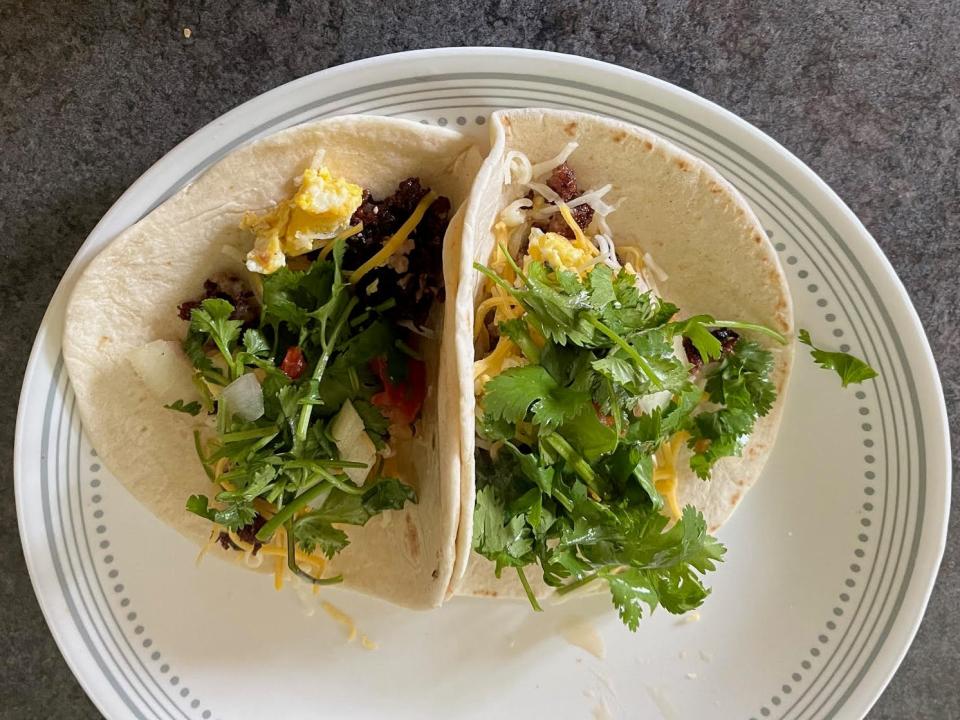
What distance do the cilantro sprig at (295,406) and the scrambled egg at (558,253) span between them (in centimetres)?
47

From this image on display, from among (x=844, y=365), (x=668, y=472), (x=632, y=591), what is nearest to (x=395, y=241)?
(x=668, y=472)

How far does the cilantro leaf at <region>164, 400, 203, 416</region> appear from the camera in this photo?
200cm

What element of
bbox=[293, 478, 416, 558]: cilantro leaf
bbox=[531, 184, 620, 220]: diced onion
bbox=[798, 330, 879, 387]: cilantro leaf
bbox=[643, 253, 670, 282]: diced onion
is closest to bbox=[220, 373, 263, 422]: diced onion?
bbox=[293, 478, 416, 558]: cilantro leaf

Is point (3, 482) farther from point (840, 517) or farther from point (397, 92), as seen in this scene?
point (840, 517)

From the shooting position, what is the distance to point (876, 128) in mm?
2229

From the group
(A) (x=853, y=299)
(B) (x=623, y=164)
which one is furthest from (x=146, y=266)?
(A) (x=853, y=299)

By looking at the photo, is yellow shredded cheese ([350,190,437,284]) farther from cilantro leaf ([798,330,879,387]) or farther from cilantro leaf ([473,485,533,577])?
cilantro leaf ([798,330,879,387])

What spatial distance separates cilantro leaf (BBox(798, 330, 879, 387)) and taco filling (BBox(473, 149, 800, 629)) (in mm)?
131

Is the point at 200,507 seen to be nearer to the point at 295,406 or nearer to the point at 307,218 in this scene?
the point at 295,406

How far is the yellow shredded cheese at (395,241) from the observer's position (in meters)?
1.89

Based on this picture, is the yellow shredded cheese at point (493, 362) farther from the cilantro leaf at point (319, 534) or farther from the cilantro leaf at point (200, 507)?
the cilantro leaf at point (200, 507)

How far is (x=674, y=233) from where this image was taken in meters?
2.03

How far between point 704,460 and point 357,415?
38.5 inches

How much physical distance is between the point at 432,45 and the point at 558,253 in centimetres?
81
